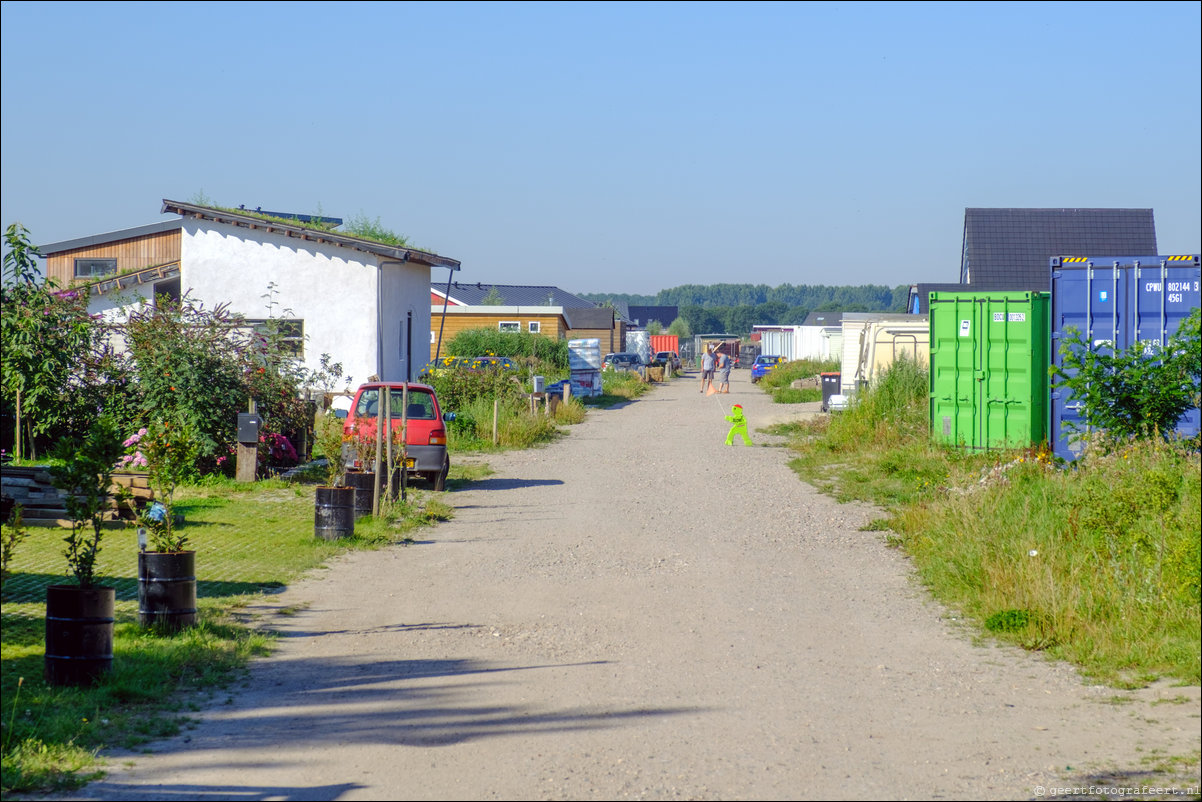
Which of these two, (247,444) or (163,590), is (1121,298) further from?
(163,590)

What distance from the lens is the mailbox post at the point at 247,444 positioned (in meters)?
16.5

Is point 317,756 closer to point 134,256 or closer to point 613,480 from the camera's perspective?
point 613,480

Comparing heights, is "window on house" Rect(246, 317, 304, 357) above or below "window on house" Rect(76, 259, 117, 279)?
below

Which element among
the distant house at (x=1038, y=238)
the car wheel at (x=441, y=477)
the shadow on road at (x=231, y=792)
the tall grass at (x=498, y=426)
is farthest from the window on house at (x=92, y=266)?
the shadow on road at (x=231, y=792)

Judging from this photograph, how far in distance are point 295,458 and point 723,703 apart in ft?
42.7

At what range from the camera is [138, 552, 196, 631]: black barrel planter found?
803 cm

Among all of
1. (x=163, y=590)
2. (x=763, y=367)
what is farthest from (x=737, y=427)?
(x=763, y=367)

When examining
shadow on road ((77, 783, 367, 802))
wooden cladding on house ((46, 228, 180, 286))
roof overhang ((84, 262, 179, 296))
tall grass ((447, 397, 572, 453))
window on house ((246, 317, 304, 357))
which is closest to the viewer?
shadow on road ((77, 783, 367, 802))

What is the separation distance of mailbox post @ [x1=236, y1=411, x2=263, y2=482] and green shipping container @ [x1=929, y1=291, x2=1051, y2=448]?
10887 millimetres

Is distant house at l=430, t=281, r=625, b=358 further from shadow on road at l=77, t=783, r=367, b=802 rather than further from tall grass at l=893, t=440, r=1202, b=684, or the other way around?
shadow on road at l=77, t=783, r=367, b=802

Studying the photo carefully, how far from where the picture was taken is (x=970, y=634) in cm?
838

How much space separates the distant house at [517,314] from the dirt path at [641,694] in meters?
21.7

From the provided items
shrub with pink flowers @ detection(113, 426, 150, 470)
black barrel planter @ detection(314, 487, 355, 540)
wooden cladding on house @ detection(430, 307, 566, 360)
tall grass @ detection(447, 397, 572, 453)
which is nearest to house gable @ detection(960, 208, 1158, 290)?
wooden cladding on house @ detection(430, 307, 566, 360)

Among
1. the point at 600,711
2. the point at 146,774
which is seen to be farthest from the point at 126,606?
the point at 600,711
